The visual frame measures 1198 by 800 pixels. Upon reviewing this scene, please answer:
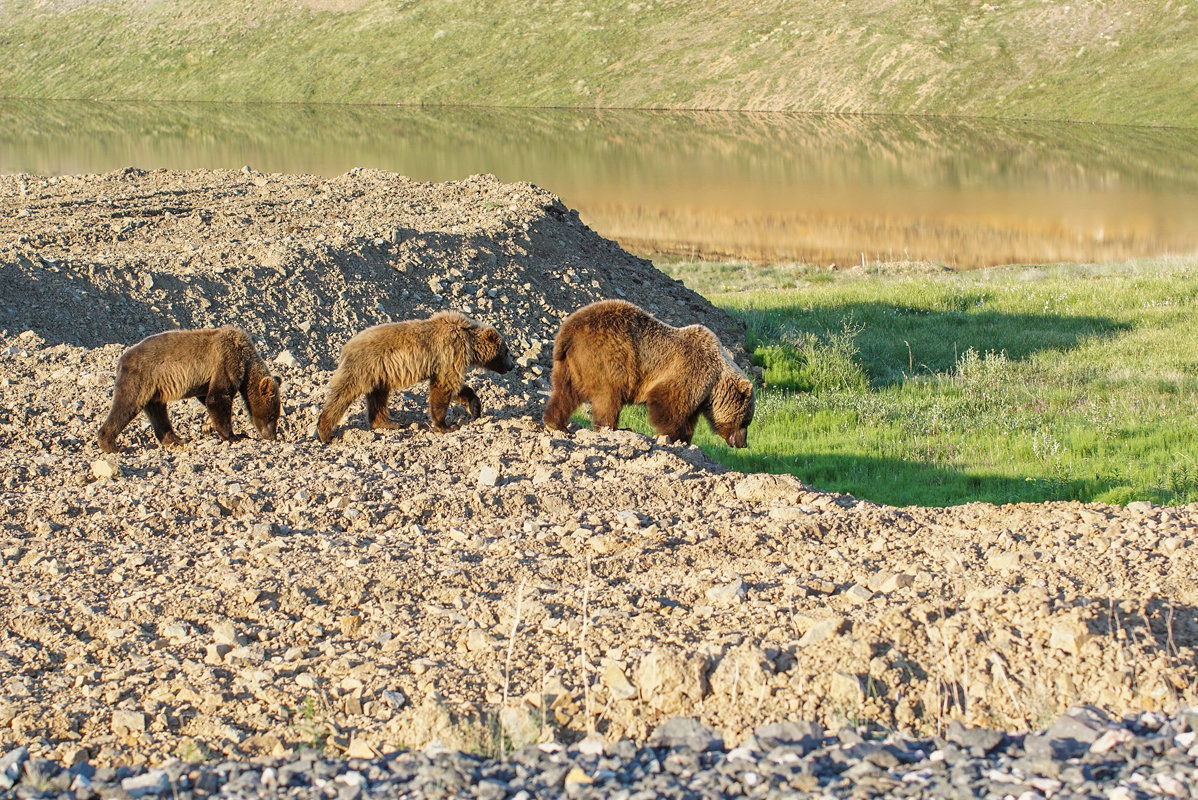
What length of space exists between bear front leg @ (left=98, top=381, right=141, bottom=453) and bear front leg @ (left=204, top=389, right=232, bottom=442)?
579 millimetres

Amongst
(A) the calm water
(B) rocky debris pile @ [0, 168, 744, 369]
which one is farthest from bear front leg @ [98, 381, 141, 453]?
(A) the calm water

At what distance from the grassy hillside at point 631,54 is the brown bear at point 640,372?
83.3 metres

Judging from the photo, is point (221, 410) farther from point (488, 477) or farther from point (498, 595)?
point (498, 595)

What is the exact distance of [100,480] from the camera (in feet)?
25.2

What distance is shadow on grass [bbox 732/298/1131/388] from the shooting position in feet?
52.9

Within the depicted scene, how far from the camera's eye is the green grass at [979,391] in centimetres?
1049

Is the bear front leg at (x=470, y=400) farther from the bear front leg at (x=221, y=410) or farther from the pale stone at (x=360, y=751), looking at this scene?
the pale stone at (x=360, y=751)

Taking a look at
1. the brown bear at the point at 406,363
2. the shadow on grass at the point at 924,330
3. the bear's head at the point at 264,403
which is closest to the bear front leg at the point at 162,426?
the bear's head at the point at 264,403

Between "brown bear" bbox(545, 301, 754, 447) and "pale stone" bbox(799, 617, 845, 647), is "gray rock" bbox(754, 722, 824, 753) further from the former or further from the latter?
"brown bear" bbox(545, 301, 754, 447)

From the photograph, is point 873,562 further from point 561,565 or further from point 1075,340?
point 1075,340

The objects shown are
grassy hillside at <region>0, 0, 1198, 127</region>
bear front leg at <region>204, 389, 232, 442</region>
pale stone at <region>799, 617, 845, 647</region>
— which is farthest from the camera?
grassy hillside at <region>0, 0, 1198, 127</region>

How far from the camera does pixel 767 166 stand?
60.0 metres

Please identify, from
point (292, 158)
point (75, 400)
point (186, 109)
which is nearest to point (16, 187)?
point (75, 400)

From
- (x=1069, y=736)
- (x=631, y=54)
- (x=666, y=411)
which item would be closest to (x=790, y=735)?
(x=1069, y=736)
